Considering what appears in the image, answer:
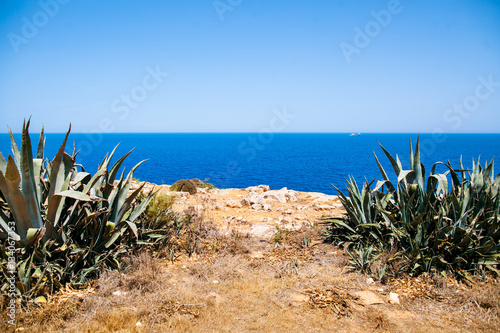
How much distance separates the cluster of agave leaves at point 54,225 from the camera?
3.27 meters

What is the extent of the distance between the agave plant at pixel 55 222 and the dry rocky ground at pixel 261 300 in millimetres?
267

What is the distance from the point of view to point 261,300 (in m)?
3.63

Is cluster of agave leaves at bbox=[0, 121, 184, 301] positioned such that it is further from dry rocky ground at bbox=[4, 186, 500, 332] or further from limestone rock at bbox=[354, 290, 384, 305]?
limestone rock at bbox=[354, 290, 384, 305]

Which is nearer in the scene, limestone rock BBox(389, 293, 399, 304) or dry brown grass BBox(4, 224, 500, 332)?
dry brown grass BBox(4, 224, 500, 332)

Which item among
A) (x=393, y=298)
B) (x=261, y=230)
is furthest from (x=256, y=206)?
(x=393, y=298)

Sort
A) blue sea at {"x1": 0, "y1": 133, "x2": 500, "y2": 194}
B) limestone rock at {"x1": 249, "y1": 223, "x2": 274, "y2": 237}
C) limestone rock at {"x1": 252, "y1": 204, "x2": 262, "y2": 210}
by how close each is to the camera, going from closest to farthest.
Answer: limestone rock at {"x1": 249, "y1": 223, "x2": 274, "y2": 237}, limestone rock at {"x1": 252, "y1": 204, "x2": 262, "y2": 210}, blue sea at {"x1": 0, "y1": 133, "x2": 500, "y2": 194}

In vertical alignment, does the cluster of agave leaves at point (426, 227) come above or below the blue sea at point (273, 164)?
above

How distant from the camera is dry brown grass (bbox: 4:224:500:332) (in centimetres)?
311

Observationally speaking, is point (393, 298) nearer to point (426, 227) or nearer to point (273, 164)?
point (426, 227)

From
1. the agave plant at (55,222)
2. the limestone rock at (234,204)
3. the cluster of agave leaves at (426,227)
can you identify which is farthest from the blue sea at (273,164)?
the limestone rock at (234,204)

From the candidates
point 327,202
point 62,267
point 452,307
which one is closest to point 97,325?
point 62,267

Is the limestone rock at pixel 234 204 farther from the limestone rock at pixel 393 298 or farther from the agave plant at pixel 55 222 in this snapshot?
the limestone rock at pixel 393 298

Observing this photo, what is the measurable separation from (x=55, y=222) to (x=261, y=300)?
262 cm

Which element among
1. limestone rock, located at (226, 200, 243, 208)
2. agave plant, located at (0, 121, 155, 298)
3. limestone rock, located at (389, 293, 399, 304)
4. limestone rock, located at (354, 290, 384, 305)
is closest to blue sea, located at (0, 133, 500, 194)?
agave plant, located at (0, 121, 155, 298)
